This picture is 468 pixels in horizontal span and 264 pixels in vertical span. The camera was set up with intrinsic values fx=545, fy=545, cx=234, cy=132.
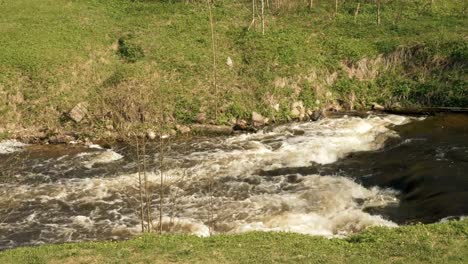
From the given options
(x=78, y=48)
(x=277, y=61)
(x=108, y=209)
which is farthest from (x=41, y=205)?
Answer: (x=277, y=61)

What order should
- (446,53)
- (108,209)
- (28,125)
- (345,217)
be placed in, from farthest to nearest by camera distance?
1. (446,53)
2. (28,125)
3. (108,209)
4. (345,217)

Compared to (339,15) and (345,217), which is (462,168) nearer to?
(345,217)

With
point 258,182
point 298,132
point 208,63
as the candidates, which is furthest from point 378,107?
point 258,182

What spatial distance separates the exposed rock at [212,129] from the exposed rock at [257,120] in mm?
1810

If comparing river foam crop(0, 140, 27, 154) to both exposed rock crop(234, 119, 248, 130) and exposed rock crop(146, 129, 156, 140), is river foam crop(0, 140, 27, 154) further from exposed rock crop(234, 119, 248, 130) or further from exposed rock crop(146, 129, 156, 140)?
exposed rock crop(234, 119, 248, 130)

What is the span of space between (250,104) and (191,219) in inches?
596

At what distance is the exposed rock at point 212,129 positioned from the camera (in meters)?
36.3

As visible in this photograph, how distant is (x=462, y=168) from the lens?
90.1 ft

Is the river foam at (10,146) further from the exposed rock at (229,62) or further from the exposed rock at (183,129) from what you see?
the exposed rock at (229,62)

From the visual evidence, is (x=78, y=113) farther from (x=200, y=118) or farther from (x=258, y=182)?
(x=258, y=182)

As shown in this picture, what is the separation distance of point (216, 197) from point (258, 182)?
2610 mm

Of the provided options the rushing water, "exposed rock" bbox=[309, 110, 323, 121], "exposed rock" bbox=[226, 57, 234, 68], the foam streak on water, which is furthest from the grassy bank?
the foam streak on water

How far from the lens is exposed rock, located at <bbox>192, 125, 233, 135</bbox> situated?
3631 cm

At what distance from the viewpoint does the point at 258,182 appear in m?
28.5
